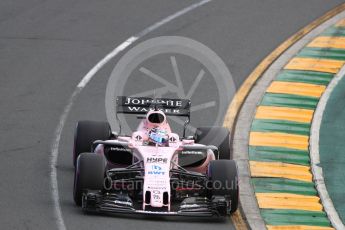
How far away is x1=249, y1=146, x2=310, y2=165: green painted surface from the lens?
20.0 meters

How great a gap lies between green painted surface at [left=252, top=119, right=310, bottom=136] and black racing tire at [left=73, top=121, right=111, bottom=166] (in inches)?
154

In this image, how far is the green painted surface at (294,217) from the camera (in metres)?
17.0

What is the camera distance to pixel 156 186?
16453 millimetres

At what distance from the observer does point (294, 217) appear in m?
17.3

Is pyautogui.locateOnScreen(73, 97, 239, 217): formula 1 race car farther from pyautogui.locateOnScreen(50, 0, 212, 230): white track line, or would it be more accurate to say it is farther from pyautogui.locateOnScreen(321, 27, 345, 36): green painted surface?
pyautogui.locateOnScreen(321, 27, 345, 36): green painted surface

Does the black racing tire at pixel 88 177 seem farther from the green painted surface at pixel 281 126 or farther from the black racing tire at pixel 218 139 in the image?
the green painted surface at pixel 281 126

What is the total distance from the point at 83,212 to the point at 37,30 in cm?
1110

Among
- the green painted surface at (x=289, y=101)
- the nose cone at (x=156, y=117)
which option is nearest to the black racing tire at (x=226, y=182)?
the nose cone at (x=156, y=117)

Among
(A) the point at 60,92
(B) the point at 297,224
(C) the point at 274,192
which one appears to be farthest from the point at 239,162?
(A) the point at 60,92

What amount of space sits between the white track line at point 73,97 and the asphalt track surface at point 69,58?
0.27 feet

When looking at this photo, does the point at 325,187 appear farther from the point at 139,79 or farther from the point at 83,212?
the point at 139,79
